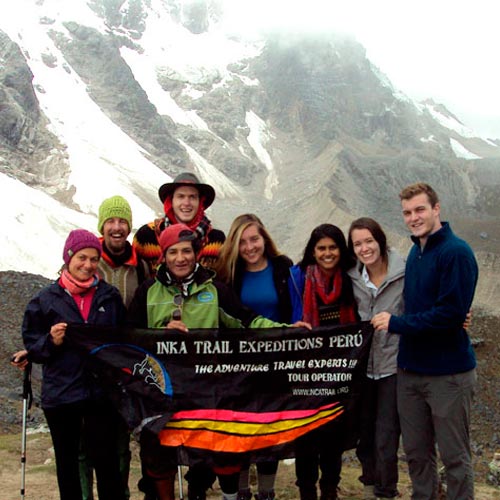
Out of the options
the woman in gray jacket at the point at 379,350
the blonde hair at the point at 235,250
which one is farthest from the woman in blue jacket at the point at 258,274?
the woman in gray jacket at the point at 379,350

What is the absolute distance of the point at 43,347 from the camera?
5.22 meters

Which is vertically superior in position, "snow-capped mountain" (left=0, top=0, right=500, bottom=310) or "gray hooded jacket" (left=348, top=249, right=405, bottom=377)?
"snow-capped mountain" (left=0, top=0, right=500, bottom=310)

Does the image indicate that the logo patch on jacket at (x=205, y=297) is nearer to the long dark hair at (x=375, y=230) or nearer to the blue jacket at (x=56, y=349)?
the blue jacket at (x=56, y=349)

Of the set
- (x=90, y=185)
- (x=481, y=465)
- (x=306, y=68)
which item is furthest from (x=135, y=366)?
(x=306, y=68)

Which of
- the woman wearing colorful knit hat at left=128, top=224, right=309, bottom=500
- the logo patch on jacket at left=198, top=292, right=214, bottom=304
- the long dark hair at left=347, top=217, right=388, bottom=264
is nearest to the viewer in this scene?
the woman wearing colorful knit hat at left=128, top=224, right=309, bottom=500

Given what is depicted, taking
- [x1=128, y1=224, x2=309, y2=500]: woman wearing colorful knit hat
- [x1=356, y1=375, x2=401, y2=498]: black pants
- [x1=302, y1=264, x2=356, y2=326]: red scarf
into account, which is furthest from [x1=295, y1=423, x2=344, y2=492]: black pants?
[x1=302, y1=264, x2=356, y2=326]: red scarf

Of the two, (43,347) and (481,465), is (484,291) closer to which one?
(481,465)

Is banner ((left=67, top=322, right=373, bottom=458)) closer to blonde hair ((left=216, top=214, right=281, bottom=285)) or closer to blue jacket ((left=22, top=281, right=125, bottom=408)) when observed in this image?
blue jacket ((left=22, top=281, right=125, bottom=408))

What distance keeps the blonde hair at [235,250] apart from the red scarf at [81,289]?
1.24 meters

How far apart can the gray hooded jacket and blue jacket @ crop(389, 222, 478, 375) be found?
267 mm

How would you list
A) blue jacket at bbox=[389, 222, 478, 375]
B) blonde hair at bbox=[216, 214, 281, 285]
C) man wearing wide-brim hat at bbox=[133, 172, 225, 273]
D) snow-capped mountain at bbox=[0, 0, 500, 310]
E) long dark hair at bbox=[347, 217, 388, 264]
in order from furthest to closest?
snow-capped mountain at bbox=[0, 0, 500, 310]
man wearing wide-brim hat at bbox=[133, 172, 225, 273]
blonde hair at bbox=[216, 214, 281, 285]
long dark hair at bbox=[347, 217, 388, 264]
blue jacket at bbox=[389, 222, 478, 375]

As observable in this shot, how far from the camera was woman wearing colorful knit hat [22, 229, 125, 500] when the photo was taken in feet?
17.3

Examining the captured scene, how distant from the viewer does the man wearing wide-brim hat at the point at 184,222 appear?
6.25 metres

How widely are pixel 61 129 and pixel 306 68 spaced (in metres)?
67.1
